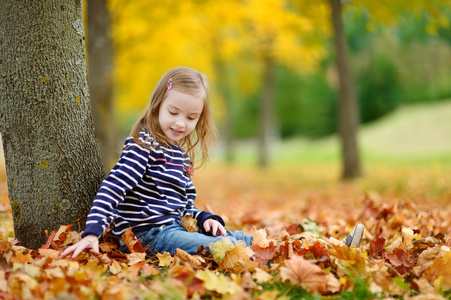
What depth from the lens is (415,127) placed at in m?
20.8

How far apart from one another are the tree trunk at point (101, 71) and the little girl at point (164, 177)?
4.94m

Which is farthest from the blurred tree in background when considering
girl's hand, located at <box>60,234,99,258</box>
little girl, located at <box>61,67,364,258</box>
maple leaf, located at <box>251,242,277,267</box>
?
girl's hand, located at <box>60,234,99,258</box>

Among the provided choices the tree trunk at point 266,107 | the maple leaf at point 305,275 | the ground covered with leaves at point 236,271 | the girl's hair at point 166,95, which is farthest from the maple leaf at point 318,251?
the tree trunk at point 266,107

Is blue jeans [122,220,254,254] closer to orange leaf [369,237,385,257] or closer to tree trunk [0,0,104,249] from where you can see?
tree trunk [0,0,104,249]

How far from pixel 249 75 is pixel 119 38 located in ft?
26.2

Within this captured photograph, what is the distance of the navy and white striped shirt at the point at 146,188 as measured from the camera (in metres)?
2.32

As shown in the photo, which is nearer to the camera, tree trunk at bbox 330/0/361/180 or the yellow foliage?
tree trunk at bbox 330/0/361/180

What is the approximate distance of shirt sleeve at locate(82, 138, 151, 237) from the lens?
2164mm

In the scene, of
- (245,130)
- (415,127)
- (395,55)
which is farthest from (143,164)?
(245,130)

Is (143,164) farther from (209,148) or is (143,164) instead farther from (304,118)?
(304,118)

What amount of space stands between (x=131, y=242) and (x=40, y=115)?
916mm

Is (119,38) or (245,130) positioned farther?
(245,130)

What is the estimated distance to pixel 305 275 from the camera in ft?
6.20

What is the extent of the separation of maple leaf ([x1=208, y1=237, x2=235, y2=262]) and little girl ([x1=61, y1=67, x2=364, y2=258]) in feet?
0.51
